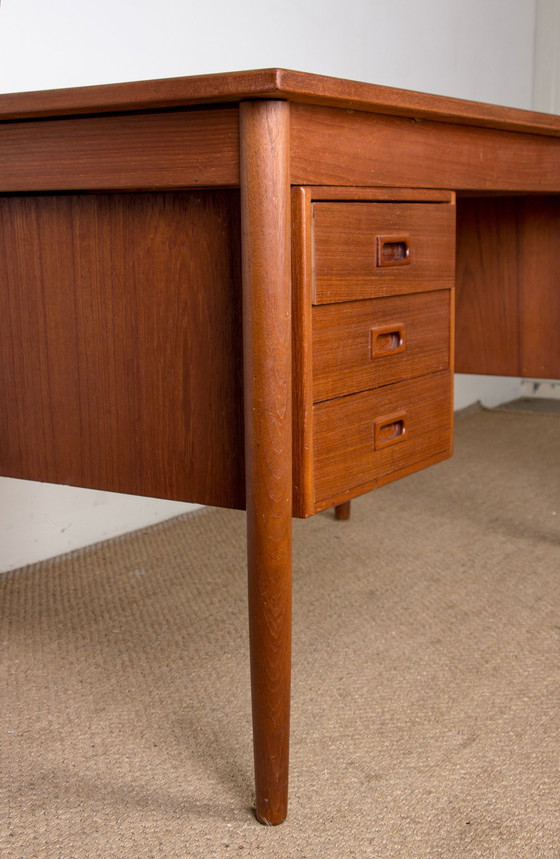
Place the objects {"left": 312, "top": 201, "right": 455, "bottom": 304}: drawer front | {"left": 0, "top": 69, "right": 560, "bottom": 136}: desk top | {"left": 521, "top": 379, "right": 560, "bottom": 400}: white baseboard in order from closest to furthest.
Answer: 1. {"left": 0, "top": 69, "right": 560, "bottom": 136}: desk top
2. {"left": 312, "top": 201, "right": 455, "bottom": 304}: drawer front
3. {"left": 521, "top": 379, "right": 560, "bottom": 400}: white baseboard

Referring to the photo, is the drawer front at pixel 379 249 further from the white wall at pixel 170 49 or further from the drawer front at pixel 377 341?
the white wall at pixel 170 49

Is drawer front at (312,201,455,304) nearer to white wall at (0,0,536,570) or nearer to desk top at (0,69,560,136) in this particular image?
desk top at (0,69,560,136)

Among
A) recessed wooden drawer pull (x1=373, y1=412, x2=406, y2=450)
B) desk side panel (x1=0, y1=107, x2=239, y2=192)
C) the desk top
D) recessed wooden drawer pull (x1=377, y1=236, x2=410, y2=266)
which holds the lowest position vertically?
recessed wooden drawer pull (x1=373, y1=412, x2=406, y2=450)

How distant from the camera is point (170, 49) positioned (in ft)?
6.53

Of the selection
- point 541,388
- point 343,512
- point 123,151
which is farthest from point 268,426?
point 541,388

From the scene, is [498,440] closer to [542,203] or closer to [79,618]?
[542,203]

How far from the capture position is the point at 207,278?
104cm

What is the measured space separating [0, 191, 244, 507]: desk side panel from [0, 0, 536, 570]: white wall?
67cm

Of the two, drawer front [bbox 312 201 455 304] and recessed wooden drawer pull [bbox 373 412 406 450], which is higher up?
drawer front [bbox 312 201 455 304]

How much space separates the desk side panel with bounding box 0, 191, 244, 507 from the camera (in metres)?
1.04

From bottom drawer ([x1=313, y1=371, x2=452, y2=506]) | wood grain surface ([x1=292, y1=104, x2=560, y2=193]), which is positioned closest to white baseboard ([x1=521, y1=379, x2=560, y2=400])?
wood grain surface ([x1=292, y1=104, x2=560, y2=193])

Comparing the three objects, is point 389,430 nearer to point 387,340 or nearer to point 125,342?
point 387,340

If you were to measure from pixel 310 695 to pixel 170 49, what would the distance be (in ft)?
4.45

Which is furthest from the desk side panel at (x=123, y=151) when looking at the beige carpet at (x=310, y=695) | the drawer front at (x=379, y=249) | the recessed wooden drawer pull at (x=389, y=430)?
the beige carpet at (x=310, y=695)
